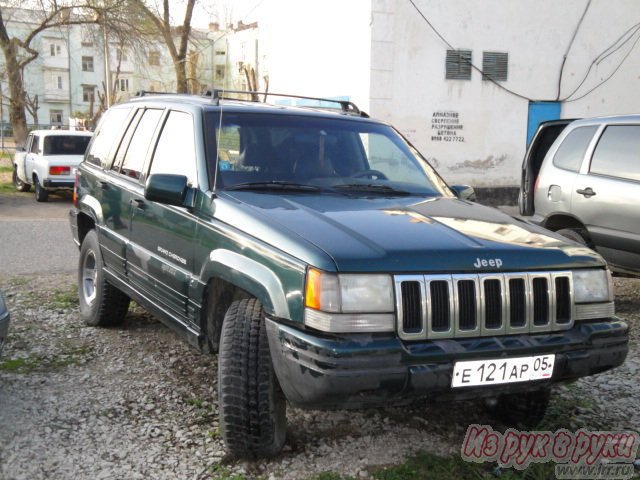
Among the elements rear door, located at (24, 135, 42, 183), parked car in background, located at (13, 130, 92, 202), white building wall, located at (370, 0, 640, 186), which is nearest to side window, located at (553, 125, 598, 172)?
white building wall, located at (370, 0, 640, 186)

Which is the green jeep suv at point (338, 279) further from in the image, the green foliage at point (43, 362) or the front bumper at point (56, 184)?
the front bumper at point (56, 184)

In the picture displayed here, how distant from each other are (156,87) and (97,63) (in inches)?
520

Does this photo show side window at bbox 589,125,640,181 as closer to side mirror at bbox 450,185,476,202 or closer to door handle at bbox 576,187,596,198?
door handle at bbox 576,187,596,198

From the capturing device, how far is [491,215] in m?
3.94

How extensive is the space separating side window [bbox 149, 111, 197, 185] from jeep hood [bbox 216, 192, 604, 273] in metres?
0.52

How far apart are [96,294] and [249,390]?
2.78 metres

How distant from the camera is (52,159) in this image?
1555 centimetres

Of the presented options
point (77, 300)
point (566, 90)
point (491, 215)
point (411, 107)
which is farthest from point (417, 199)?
point (566, 90)

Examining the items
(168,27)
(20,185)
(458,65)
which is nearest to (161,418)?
(458,65)

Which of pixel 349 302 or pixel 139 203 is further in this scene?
pixel 139 203

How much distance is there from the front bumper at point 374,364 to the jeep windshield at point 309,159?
1216 mm

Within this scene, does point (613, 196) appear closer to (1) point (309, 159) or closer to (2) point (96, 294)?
(1) point (309, 159)

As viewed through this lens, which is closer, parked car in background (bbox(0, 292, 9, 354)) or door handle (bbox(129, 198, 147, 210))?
parked car in background (bbox(0, 292, 9, 354))

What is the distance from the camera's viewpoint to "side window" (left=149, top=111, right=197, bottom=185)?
13.6 ft
